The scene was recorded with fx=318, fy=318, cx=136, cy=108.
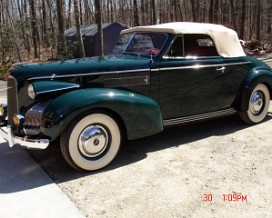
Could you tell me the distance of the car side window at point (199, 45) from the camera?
461 cm

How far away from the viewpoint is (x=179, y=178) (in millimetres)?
3502

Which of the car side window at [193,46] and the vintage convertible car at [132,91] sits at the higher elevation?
the car side window at [193,46]

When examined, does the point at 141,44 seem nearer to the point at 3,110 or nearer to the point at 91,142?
the point at 91,142

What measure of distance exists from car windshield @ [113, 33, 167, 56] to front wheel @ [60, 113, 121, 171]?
1.31 metres

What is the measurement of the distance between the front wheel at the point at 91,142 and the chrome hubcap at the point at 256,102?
8.52 feet

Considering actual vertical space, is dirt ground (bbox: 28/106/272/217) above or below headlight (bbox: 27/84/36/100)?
below

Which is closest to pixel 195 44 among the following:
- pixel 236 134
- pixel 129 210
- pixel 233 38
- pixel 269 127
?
pixel 233 38

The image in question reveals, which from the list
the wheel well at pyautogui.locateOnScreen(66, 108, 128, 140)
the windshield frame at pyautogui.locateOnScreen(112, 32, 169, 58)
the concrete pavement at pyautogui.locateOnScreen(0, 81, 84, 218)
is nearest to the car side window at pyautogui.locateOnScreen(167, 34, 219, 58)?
the windshield frame at pyautogui.locateOnScreen(112, 32, 169, 58)

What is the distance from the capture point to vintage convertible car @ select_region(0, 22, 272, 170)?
11.6 feet
